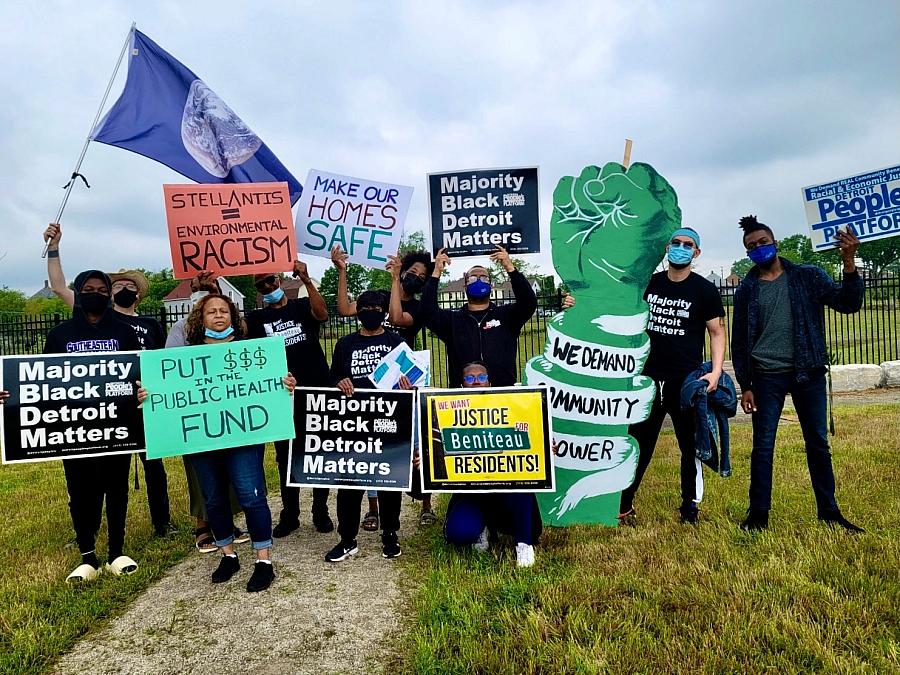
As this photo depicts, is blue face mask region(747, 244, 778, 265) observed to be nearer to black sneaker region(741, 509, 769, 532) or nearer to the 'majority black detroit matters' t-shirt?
the 'majority black detroit matters' t-shirt

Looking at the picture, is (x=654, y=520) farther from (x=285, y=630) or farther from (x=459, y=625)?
(x=285, y=630)

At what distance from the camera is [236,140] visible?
644cm

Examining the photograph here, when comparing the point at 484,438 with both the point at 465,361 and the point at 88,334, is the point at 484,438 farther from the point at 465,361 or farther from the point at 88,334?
the point at 88,334

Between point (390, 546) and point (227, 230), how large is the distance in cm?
312

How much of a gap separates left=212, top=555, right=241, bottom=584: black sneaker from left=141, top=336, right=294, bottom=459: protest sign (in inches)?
34.0

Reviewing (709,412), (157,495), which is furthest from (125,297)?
(709,412)

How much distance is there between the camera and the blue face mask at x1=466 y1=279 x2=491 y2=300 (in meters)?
4.78

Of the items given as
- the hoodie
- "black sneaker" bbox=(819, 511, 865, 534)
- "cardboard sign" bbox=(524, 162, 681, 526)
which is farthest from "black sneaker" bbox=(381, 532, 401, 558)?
"black sneaker" bbox=(819, 511, 865, 534)

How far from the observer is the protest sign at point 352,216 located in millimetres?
5840

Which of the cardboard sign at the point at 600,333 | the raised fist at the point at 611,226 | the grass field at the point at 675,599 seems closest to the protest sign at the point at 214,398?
the grass field at the point at 675,599

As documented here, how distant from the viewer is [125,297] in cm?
505

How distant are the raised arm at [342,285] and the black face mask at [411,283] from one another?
517 mm

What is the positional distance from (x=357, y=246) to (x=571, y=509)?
3121mm

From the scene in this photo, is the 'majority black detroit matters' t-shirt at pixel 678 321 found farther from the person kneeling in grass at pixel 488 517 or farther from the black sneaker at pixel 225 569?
the black sneaker at pixel 225 569
